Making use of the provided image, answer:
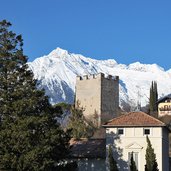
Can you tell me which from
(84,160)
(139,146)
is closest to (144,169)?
(139,146)

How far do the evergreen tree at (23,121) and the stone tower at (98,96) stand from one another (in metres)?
76.1

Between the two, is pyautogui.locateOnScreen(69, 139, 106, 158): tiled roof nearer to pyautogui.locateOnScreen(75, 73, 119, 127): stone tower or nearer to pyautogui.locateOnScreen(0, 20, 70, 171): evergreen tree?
pyautogui.locateOnScreen(0, 20, 70, 171): evergreen tree

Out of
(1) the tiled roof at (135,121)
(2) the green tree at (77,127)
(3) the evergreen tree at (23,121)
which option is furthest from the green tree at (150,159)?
(2) the green tree at (77,127)

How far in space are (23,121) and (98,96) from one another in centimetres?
8430

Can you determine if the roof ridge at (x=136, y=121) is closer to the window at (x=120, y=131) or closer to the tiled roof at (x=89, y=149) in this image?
the window at (x=120, y=131)

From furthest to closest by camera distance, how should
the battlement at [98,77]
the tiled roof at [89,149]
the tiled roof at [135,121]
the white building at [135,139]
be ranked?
1. the battlement at [98,77]
2. the tiled roof at [89,149]
3. the tiled roof at [135,121]
4. the white building at [135,139]

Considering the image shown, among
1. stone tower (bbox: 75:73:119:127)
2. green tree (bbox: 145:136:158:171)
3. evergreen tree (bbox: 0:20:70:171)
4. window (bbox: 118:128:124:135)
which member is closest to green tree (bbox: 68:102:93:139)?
stone tower (bbox: 75:73:119:127)

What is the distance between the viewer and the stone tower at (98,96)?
12400 cm

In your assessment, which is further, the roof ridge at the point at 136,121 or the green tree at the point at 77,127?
the green tree at the point at 77,127

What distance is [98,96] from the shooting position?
126 meters

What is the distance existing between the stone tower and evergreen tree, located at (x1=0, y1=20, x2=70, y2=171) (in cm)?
7606

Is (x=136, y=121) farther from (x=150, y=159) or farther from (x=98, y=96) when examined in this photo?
(x=98, y=96)

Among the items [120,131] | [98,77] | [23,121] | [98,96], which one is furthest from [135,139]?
[98,77]

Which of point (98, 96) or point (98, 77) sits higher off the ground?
point (98, 77)
